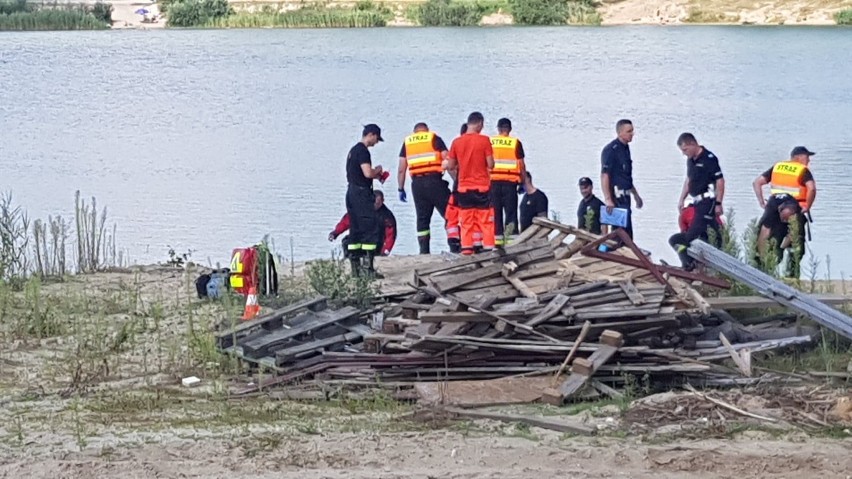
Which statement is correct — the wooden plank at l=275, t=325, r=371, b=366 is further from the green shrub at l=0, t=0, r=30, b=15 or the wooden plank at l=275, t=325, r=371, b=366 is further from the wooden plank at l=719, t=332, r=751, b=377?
the green shrub at l=0, t=0, r=30, b=15

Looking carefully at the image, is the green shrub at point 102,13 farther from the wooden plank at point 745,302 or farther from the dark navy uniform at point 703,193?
the wooden plank at point 745,302

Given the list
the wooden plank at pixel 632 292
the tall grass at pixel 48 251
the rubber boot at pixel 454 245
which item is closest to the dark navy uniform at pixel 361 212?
the rubber boot at pixel 454 245

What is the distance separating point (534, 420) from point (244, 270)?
4.43 meters

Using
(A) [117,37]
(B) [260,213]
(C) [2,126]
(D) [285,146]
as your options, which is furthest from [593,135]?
(A) [117,37]

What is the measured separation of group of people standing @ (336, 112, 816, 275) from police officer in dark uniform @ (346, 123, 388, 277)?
0.01 metres

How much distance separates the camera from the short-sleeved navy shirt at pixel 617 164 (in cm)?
1438

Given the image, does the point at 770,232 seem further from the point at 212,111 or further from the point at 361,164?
the point at 212,111

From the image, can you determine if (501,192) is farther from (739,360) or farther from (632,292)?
(739,360)

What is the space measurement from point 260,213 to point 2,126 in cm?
1452

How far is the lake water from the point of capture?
21359mm

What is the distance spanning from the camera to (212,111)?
3597cm

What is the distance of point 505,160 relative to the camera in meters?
15.1

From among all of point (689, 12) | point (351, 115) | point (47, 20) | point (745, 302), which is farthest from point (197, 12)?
point (745, 302)

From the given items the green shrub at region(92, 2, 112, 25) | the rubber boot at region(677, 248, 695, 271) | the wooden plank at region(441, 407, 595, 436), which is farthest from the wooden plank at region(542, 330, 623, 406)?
the green shrub at region(92, 2, 112, 25)
